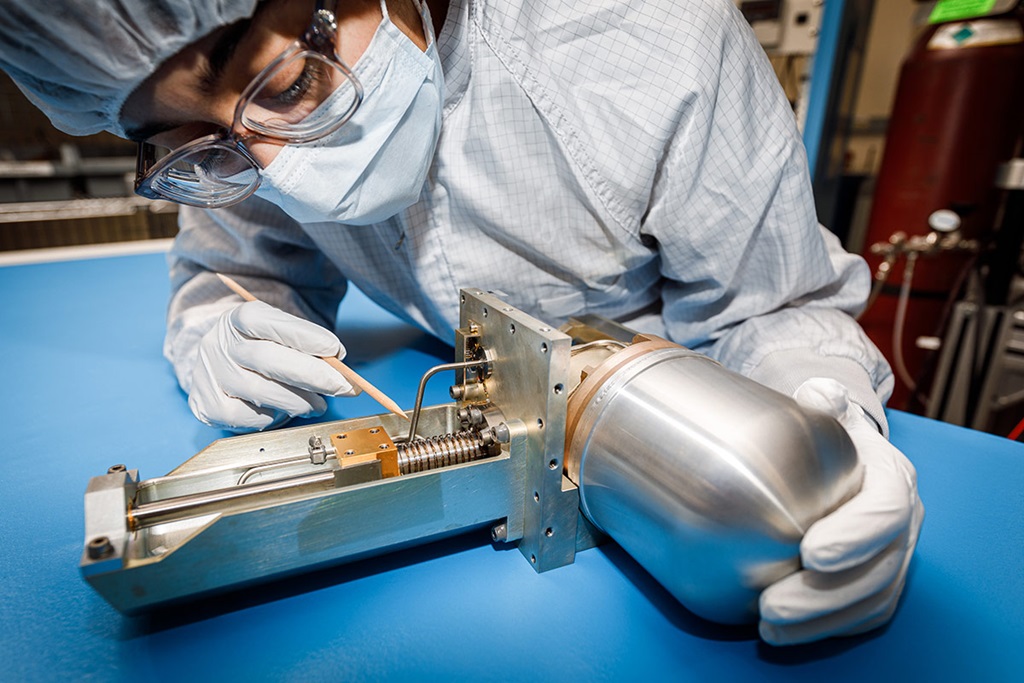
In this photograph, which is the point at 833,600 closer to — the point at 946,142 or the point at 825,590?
the point at 825,590

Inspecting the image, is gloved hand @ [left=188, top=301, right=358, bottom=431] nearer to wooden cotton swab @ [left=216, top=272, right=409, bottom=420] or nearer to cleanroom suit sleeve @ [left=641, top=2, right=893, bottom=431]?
wooden cotton swab @ [left=216, top=272, right=409, bottom=420]

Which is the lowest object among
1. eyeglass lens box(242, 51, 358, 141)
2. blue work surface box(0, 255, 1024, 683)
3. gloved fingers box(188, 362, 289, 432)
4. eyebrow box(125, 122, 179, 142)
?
blue work surface box(0, 255, 1024, 683)

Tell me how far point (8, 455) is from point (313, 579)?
532 mm

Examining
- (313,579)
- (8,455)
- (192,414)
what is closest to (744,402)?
(313,579)

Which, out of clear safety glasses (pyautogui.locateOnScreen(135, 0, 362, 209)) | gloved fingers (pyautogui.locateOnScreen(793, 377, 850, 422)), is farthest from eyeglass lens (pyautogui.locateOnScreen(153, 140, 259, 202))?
gloved fingers (pyautogui.locateOnScreen(793, 377, 850, 422))

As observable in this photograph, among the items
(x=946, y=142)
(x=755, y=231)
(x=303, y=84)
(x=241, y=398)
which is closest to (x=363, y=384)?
A: (x=241, y=398)

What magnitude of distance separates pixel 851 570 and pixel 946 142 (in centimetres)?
195

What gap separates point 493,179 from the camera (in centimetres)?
80

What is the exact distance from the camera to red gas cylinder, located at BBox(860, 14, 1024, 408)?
5.54 ft

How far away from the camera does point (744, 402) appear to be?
446mm

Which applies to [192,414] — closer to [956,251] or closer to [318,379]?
[318,379]

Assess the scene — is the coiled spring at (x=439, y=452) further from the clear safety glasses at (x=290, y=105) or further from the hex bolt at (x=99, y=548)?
the clear safety glasses at (x=290, y=105)

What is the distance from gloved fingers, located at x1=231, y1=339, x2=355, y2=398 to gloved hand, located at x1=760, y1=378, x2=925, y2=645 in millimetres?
531

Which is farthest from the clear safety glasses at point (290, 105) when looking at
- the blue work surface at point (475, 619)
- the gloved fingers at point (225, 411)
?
the blue work surface at point (475, 619)
